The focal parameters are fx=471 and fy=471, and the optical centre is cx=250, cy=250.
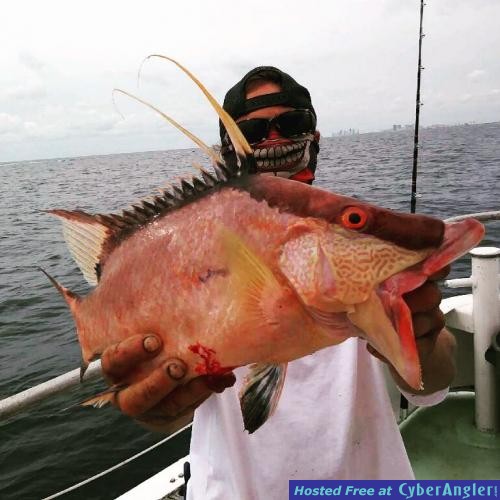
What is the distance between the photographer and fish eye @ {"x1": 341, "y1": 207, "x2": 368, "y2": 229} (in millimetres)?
1396

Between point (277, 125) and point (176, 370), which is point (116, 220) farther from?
point (277, 125)

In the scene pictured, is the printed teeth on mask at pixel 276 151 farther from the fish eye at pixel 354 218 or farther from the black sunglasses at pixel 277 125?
the fish eye at pixel 354 218

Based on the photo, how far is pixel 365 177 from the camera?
26.0 metres

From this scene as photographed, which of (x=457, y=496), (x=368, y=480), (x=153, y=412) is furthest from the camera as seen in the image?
(x=457, y=496)

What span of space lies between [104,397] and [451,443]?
3287mm

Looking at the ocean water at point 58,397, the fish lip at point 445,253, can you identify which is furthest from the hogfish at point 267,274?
the ocean water at point 58,397

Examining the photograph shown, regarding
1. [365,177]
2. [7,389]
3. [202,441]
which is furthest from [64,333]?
[365,177]

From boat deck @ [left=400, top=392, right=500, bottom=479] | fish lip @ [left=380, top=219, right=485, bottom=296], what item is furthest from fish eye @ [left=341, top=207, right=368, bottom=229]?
boat deck @ [left=400, top=392, right=500, bottom=479]

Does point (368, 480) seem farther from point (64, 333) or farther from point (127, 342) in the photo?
point (64, 333)

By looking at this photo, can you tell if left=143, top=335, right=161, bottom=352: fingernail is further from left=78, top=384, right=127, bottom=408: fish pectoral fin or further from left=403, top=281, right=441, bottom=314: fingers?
left=403, top=281, right=441, bottom=314: fingers

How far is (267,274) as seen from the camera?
55.2 inches

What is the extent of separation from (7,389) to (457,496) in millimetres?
7721

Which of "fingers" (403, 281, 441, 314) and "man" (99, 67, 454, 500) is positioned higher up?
"fingers" (403, 281, 441, 314)

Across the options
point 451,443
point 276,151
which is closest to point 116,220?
point 276,151
